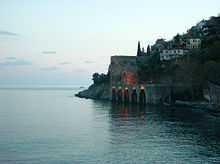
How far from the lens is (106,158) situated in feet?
151

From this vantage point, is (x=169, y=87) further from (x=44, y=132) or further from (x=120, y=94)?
(x=44, y=132)

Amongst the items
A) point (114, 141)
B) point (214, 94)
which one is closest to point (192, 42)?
point (214, 94)

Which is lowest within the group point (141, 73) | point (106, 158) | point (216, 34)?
point (106, 158)

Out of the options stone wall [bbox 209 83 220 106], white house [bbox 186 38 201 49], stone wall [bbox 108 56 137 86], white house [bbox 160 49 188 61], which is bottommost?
stone wall [bbox 209 83 220 106]

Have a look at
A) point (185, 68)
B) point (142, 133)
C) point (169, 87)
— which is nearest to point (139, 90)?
point (169, 87)

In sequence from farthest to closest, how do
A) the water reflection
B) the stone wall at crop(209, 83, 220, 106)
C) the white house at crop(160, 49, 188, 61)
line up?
the white house at crop(160, 49, 188, 61), the stone wall at crop(209, 83, 220, 106), the water reflection

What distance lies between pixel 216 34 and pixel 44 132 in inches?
3052

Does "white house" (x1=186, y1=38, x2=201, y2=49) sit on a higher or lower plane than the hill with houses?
higher

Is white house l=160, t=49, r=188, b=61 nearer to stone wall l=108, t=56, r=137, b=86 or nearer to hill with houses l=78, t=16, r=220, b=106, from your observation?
hill with houses l=78, t=16, r=220, b=106

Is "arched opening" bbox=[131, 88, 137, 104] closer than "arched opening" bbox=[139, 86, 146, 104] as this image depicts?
No

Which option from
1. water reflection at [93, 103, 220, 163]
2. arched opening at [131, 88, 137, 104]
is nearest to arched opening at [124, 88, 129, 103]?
arched opening at [131, 88, 137, 104]

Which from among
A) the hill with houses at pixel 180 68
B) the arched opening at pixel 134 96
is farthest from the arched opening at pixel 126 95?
the arched opening at pixel 134 96

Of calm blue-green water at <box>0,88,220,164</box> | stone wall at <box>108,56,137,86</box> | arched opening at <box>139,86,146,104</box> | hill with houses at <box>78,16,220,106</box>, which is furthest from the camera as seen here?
stone wall at <box>108,56,137,86</box>

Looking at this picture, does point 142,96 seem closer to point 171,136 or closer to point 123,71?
point 123,71
